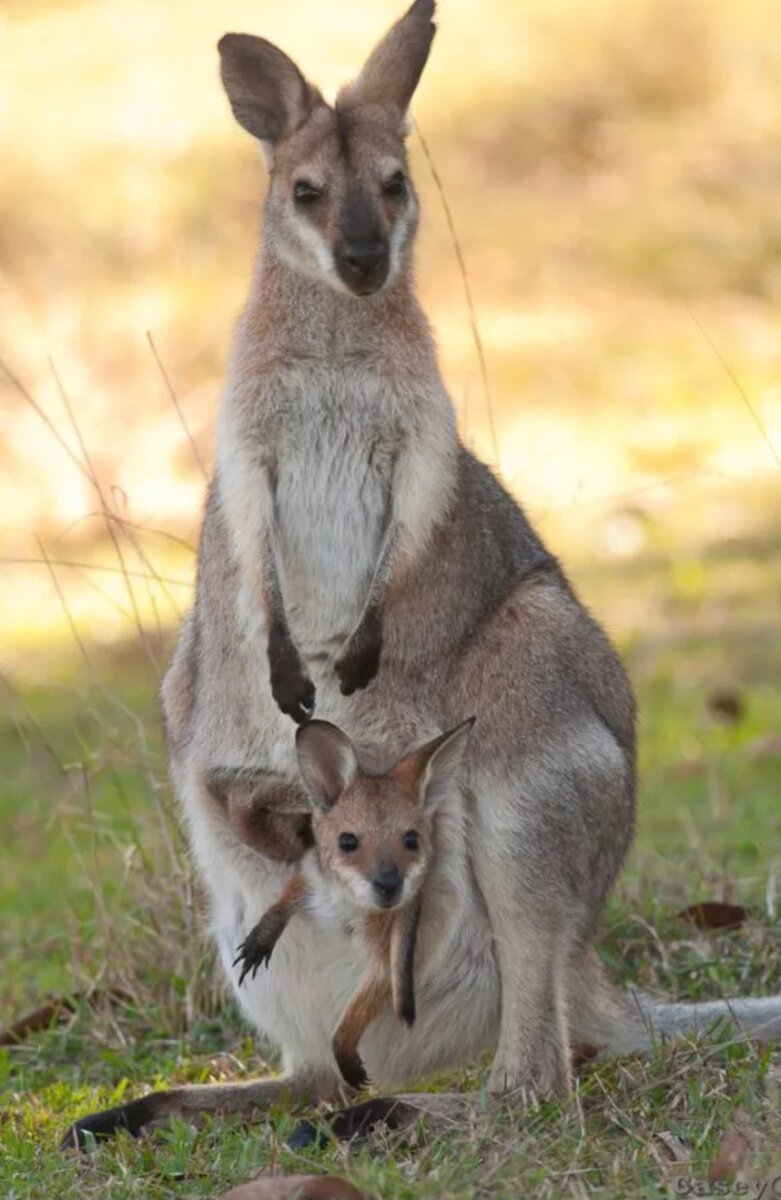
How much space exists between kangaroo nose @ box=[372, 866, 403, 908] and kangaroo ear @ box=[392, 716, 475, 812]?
20 cm

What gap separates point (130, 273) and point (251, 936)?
34.5 feet

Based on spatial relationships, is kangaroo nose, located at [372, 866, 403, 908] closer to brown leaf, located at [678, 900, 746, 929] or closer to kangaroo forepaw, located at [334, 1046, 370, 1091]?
kangaroo forepaw, located at [334, 1046, 370, 1091]

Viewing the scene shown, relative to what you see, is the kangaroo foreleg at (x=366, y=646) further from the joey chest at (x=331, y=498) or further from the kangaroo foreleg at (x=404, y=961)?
the kangaroo foreleg at (x=404, y=961)

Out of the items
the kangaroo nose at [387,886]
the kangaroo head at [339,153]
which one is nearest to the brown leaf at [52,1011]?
the kangaroo nose at [387,886]

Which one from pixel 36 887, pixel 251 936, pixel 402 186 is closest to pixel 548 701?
pixel 251 936

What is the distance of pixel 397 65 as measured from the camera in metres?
4.29

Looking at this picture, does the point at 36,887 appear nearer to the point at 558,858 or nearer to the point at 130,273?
the point at 558,858

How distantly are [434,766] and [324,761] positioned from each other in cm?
20

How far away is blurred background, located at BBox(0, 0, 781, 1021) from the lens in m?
6.46

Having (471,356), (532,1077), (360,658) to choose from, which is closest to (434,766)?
(360,658)

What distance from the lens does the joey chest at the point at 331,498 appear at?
4172 mm

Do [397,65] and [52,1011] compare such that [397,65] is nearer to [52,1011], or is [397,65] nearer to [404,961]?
[404,961]

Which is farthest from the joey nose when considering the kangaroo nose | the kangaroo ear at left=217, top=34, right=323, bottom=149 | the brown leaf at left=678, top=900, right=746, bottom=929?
the brown leaf at left=678, top=900, right=746, bottom=929

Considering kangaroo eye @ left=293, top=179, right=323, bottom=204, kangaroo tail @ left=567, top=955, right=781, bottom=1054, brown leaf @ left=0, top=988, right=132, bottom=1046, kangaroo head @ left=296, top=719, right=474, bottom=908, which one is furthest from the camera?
brown leaf @ left=0, top=988, right=132, bottom=1046
